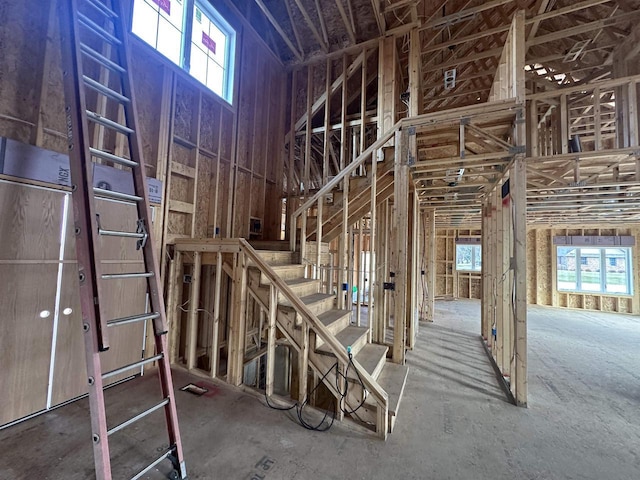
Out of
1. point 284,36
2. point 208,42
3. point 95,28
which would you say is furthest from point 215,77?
point 95,28

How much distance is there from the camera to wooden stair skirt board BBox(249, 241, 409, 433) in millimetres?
2422

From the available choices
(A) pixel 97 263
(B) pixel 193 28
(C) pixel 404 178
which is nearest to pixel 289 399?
(A) pixel 97 263

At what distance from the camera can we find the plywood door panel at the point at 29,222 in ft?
7.26

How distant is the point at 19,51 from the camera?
2359 millimetres

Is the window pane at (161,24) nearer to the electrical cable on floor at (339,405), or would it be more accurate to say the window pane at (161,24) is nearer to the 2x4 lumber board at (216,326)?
the 2x4 lumber board at (216,326)

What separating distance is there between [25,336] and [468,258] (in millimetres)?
12609

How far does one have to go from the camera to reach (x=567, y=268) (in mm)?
9570

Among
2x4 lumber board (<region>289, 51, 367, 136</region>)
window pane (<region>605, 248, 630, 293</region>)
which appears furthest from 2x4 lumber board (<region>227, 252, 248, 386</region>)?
window pane (<region>605, 248, 630, 293</region>)

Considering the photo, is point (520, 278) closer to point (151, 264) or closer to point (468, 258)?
point (151, 264)

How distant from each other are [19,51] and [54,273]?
78.1 inches

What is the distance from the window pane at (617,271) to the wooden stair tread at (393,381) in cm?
1034

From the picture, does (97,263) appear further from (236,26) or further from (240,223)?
(236,26)

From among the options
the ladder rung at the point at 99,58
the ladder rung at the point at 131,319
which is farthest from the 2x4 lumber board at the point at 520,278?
the ladder rung at the point at 99,58

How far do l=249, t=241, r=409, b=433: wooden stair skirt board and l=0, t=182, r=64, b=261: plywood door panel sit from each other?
1.83 metres
